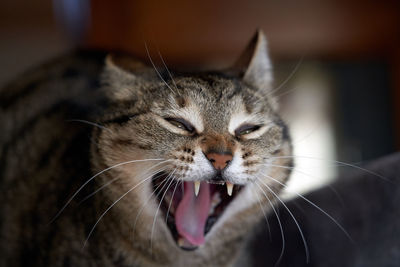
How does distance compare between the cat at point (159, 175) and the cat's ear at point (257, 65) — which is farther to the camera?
the cat's ear at point (257, 65)

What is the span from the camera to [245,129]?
1.03 meters

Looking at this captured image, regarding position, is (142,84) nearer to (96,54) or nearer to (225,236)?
(225,236)

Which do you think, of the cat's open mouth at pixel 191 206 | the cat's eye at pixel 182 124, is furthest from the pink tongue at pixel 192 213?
the cat's eye at pixel 182 124

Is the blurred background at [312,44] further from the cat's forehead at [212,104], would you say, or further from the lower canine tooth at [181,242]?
the lower canine tooth at [181,242]

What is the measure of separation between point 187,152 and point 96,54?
0.77 metres

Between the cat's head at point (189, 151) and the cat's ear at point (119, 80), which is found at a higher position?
the cat's ear at point (119, 80)

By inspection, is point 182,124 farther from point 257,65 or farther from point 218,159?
point 257,65

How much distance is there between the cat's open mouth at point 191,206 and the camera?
1011 millimetres

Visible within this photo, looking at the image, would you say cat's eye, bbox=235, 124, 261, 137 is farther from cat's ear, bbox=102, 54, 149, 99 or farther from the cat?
cat's ear, bbox=102, 54, 149, 99

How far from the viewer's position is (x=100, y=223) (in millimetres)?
1090

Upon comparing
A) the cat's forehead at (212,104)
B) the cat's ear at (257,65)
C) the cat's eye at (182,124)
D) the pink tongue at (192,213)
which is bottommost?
the pink tongue at (192,213)

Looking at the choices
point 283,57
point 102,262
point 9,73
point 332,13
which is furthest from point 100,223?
point 9,73

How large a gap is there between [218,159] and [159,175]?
6.6 inches

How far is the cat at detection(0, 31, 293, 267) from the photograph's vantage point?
97 cm
